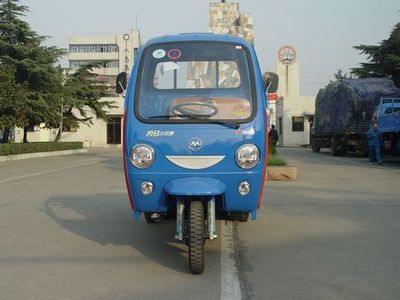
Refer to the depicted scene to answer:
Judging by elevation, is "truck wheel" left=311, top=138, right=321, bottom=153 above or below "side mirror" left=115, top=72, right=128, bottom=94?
below

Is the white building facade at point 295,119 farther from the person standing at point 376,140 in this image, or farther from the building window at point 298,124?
the person standing at point 376,140

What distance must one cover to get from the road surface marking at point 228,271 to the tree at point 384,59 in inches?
1041

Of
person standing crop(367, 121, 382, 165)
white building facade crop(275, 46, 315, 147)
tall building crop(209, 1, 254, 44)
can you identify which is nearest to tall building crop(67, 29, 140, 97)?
white building facade crop(275, 46, 315, 147)

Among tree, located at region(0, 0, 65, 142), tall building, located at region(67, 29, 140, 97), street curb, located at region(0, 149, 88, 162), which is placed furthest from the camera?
tall building, located at region(67, 29, 140, 97)

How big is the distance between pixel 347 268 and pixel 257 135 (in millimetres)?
1787

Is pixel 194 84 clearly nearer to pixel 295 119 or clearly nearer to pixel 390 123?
pixel 390 123

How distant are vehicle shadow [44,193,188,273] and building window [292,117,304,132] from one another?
41839 millimetres

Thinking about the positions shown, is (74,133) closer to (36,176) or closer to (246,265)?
(36,176)

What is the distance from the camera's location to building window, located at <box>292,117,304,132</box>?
171ft

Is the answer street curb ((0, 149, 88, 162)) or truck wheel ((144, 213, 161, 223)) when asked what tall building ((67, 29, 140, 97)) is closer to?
street curb ((0, 149, 88, 162))

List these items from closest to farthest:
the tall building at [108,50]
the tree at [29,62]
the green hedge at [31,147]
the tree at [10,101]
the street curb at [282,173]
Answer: the street curb at [282,173] → the tree at [10,101] → the green hedge at [31,147] → the tree at [29,62] → the tall building at [108,50]

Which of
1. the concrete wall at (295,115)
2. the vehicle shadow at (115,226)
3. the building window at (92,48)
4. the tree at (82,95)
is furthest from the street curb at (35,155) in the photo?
the building window at (92,48)

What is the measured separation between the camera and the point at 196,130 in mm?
6141

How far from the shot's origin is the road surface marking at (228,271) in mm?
5121
